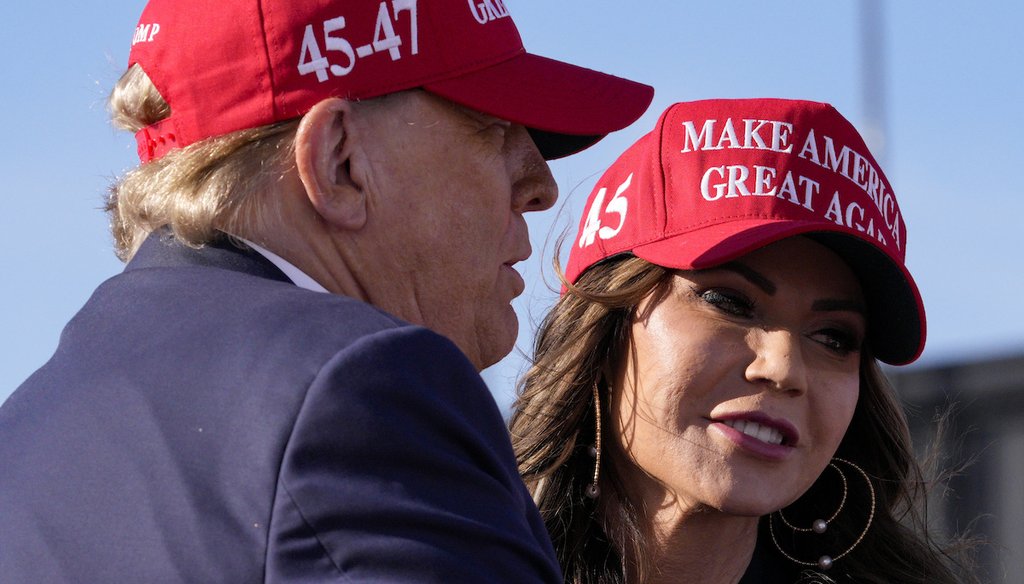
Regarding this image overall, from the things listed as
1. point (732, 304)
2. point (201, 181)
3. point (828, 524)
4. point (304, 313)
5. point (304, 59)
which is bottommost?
point (828, 524)

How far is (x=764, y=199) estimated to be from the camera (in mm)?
2871

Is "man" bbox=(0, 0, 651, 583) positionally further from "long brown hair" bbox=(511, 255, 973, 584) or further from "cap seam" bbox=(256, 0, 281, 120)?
"long brown hair" bbox=(511, 255, 973, 584)

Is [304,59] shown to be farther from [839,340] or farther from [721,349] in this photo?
[839,340]

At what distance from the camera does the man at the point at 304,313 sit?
1.42m

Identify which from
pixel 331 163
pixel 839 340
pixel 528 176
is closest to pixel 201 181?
pixel 331 163

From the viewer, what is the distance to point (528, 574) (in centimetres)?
147

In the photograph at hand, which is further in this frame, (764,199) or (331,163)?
(764,199)

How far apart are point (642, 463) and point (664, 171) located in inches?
24.7

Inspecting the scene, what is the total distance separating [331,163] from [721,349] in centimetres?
122

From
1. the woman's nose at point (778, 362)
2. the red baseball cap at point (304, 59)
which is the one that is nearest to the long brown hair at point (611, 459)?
the woman's nose at point (778, 362)

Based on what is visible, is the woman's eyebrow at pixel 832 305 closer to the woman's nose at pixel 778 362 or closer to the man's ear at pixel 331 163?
the woman's nose at pixel 778 362

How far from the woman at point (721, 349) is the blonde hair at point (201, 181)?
1173 mm

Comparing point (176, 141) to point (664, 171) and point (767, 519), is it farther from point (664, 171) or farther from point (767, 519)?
point (767, 519)

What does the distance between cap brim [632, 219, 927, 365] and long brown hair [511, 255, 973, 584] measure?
0.25ft
